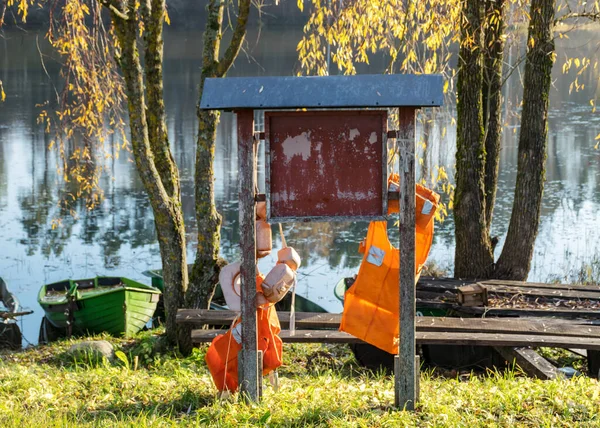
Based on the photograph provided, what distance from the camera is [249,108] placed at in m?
4.82

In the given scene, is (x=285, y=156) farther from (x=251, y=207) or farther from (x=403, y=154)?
(x=403, y=154)

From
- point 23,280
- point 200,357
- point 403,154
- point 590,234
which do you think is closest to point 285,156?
point 403,154

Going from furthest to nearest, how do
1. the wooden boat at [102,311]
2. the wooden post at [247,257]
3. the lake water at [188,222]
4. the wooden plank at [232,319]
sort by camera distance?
the lake water at [188,222]
the wooden boat at [102,311]
the wooden plank at [232,319]
the wooden post at [247,257]

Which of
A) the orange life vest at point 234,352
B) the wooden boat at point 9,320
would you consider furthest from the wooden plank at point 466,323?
the wooden boat at point 9,320

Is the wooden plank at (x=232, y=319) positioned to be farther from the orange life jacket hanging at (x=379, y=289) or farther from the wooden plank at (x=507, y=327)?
the orange life jacket hanging at (x=379, y=289)

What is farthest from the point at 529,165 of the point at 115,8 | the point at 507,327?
the point at 115,8

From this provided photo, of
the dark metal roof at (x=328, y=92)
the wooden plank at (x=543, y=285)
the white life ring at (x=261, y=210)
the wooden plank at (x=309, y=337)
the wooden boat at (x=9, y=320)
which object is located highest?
the dark metal roof at (x=328, y=92)

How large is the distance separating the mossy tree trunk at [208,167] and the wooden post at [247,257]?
3.25 meters

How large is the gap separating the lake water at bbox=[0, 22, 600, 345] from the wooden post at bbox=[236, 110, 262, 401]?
146 inches

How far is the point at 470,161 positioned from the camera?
9.52 m

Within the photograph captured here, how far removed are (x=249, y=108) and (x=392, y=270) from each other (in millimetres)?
1526

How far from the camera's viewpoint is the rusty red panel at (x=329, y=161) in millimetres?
4938

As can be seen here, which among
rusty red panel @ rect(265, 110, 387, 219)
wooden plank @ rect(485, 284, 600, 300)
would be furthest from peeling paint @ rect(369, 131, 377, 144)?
wooden plank @ rect(485, 284, 600, 300)

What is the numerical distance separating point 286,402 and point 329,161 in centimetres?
157
